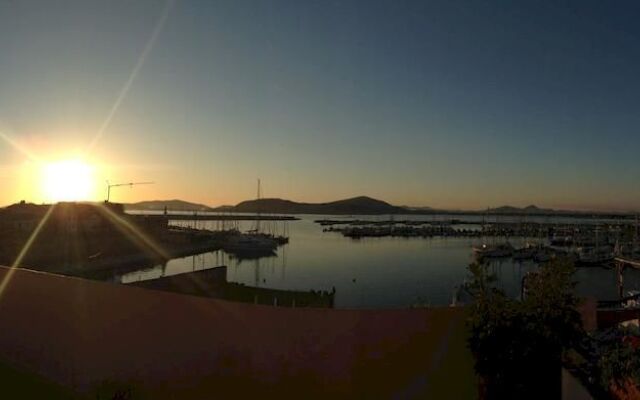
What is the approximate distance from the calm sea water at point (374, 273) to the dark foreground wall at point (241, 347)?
21.8m

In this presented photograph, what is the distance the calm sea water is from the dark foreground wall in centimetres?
2182

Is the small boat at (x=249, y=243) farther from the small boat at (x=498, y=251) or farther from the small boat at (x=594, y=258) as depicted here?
the small boat at (x=594, y=258)

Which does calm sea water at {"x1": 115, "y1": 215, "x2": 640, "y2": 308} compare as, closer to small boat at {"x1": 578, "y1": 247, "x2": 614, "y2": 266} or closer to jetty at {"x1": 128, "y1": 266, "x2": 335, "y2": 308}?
small boat at {"x1": 578, "y1": 247, "x2": 614, "y2": 266}

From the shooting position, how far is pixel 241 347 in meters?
5.50

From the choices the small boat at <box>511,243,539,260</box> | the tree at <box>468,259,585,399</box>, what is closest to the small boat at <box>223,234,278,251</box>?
the small boat at <box>511,243,539,260</box>

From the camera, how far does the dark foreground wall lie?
5066 mm

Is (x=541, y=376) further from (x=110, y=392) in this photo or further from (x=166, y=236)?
(x=166, y=236)

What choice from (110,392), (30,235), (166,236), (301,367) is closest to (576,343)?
(301,367)

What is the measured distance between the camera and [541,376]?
4.26 metres

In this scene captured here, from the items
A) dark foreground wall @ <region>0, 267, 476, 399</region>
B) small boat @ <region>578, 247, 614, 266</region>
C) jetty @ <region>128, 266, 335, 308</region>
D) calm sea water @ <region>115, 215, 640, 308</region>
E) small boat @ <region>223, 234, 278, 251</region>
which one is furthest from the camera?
small boat @ <region>223, 234, 278, 251</region>

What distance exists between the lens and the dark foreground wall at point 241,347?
16.6ft

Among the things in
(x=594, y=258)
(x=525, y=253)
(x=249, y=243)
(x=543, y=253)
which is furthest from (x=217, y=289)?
(x=249, y=243)

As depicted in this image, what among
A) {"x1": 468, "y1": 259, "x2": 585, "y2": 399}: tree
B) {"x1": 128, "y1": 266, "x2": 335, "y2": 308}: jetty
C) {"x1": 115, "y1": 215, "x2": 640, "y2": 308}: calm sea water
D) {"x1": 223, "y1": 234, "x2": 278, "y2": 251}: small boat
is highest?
{"x1": 468, "y1": 259, "x2": 585, "y2": 399}: tree

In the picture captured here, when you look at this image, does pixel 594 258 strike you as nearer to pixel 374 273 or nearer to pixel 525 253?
pixel 525 253
